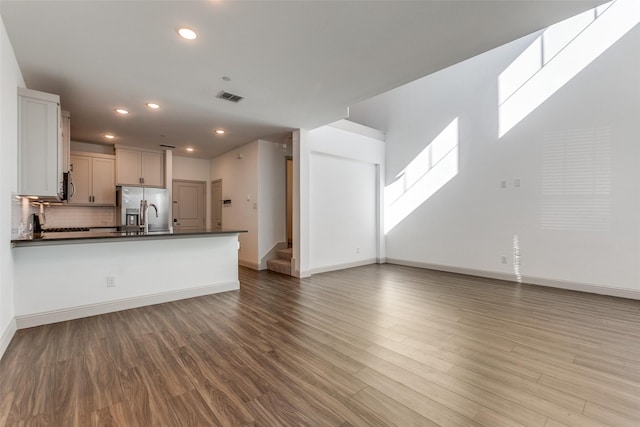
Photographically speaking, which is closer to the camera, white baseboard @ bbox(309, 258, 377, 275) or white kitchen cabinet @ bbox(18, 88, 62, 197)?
white kitchen cabinet @ bbox(18, 88, 62, 197)

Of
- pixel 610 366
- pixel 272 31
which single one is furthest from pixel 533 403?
pixel 272 31

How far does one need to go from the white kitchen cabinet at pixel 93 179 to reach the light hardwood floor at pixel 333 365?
12.6 ft

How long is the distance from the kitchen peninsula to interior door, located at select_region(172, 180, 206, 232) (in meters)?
3.48

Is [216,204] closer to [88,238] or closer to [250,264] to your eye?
[250,264]

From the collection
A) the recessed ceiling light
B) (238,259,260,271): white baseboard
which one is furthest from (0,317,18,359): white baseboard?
(238,259,260,271): white baseboard

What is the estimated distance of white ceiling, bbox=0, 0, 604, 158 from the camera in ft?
6.79

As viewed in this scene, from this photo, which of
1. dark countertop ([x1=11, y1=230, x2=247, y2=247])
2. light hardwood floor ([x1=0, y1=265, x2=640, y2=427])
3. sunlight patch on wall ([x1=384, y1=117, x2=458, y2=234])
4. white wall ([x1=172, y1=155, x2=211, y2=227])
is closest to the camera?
light hardwood floor ([x1=0, y1=265, x2=640, y2=427])

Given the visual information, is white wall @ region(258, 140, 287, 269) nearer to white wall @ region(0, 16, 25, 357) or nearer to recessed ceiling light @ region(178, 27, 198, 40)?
recessed ceiling light @ region(178, 27, 198, 40)

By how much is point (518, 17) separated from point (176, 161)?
7.43 m

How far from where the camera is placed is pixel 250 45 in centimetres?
252

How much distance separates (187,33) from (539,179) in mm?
5518

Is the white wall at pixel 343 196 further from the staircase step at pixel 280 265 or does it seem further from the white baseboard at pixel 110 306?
the white baseboard at pixel 110 306

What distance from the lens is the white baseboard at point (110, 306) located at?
116 inches

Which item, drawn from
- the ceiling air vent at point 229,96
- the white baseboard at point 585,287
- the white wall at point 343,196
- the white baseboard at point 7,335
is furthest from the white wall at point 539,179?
the white baseboard at point 7,335
